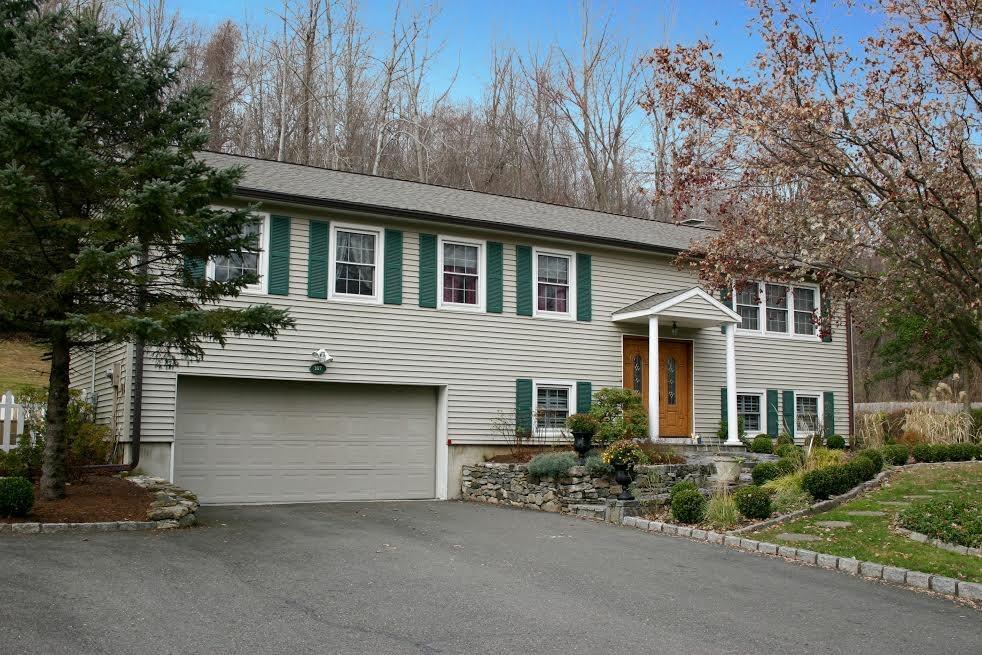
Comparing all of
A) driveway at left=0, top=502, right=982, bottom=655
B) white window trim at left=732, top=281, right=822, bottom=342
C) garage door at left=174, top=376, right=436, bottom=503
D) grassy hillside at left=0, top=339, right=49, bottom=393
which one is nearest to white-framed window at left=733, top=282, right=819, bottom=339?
white window trim at left=732, top=281, right=822, bottom=342

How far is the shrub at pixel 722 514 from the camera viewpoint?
429 inches

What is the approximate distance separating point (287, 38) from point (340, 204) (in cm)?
1721

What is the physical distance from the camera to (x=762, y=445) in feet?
55.4

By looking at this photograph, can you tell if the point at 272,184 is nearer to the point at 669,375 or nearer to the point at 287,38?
the point at 669,375

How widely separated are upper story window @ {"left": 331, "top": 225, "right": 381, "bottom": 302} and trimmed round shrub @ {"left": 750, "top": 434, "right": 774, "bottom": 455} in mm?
7981

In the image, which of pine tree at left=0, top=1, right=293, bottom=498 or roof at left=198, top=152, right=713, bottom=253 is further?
roof at left=198, top=152, right=713, bottom=253

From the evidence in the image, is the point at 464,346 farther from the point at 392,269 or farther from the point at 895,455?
the point at 895,455

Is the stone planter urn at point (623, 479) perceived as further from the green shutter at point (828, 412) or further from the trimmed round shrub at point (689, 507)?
the green shutter at point (828, 412)

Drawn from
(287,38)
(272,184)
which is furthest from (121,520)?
(287,38)

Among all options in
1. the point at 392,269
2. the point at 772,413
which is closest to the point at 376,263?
the point at 392,269

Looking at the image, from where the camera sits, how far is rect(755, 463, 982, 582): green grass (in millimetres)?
8328

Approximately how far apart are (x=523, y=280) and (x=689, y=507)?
6.19 meters

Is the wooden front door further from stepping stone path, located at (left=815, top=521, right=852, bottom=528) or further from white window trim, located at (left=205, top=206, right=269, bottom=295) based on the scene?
white window trim, located at (left=205, top=206, right=269, bottom=295)

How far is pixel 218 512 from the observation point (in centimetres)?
1243
